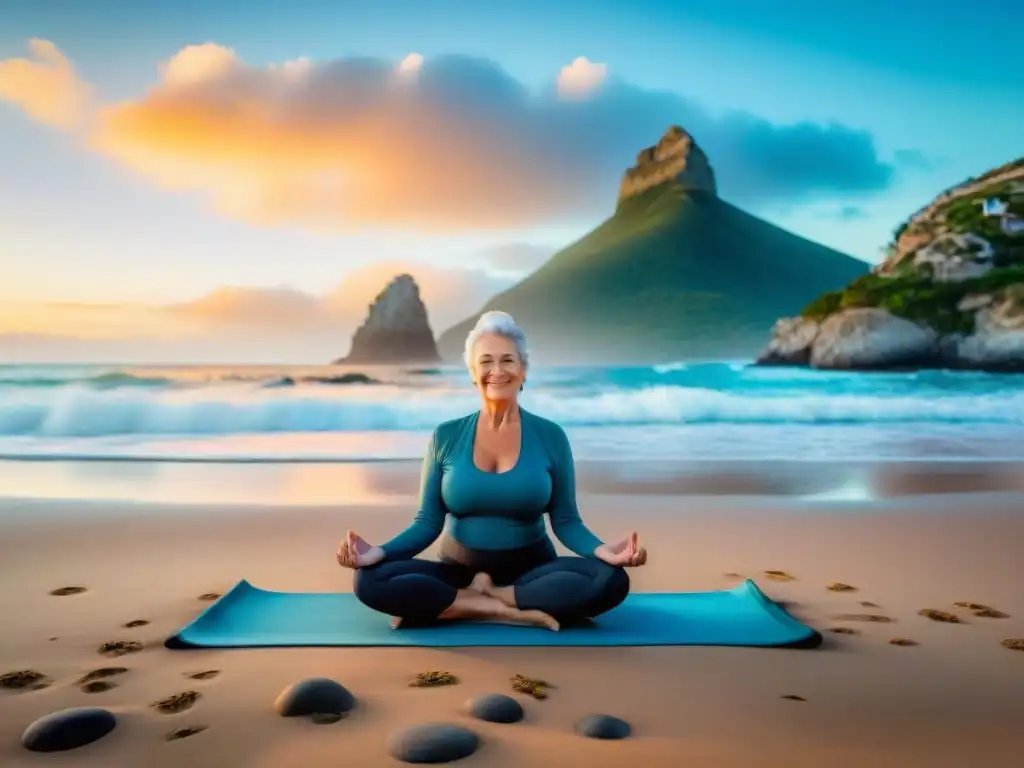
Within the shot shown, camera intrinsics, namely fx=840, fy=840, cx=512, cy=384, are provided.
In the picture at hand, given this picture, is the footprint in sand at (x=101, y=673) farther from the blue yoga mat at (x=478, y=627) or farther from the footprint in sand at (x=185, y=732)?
the footprint in sand at (x=185, y=732)

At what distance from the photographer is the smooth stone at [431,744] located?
6.12 feet

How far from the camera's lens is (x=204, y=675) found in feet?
7.87

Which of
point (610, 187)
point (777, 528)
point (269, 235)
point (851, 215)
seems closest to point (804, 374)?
point (851, 215)

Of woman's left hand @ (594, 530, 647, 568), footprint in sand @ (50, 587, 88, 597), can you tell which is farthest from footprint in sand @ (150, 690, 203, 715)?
footprint in sand @ (50, 587, 88, 597)

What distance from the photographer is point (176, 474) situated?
6738mm

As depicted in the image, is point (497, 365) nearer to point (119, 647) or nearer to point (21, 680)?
point (119, 647)

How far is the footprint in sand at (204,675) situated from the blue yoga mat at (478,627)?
8.1 inches

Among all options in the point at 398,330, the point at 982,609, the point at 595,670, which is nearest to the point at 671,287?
the point at 398,330

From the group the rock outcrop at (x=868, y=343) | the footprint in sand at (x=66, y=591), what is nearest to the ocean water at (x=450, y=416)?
the footprint in sand at (x=66, y=591)

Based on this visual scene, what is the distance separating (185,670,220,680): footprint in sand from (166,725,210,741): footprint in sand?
1.13 ft

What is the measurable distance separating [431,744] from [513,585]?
104cm

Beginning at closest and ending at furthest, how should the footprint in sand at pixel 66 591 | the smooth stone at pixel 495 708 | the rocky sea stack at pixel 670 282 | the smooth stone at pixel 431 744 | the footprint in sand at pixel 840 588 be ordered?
the smooth stone at pixel 431 744, the smooth stone at pixel 495 708, the footprint in sand at pixel 66 591, the footprint in sand at pixel 840 588, the rocky sea stack at pixel 670 282

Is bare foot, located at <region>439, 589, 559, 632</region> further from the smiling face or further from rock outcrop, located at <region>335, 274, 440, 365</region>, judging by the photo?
rock outcrop, located at <region>335, 274, 440, 365</region>

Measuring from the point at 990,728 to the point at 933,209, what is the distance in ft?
85.5
